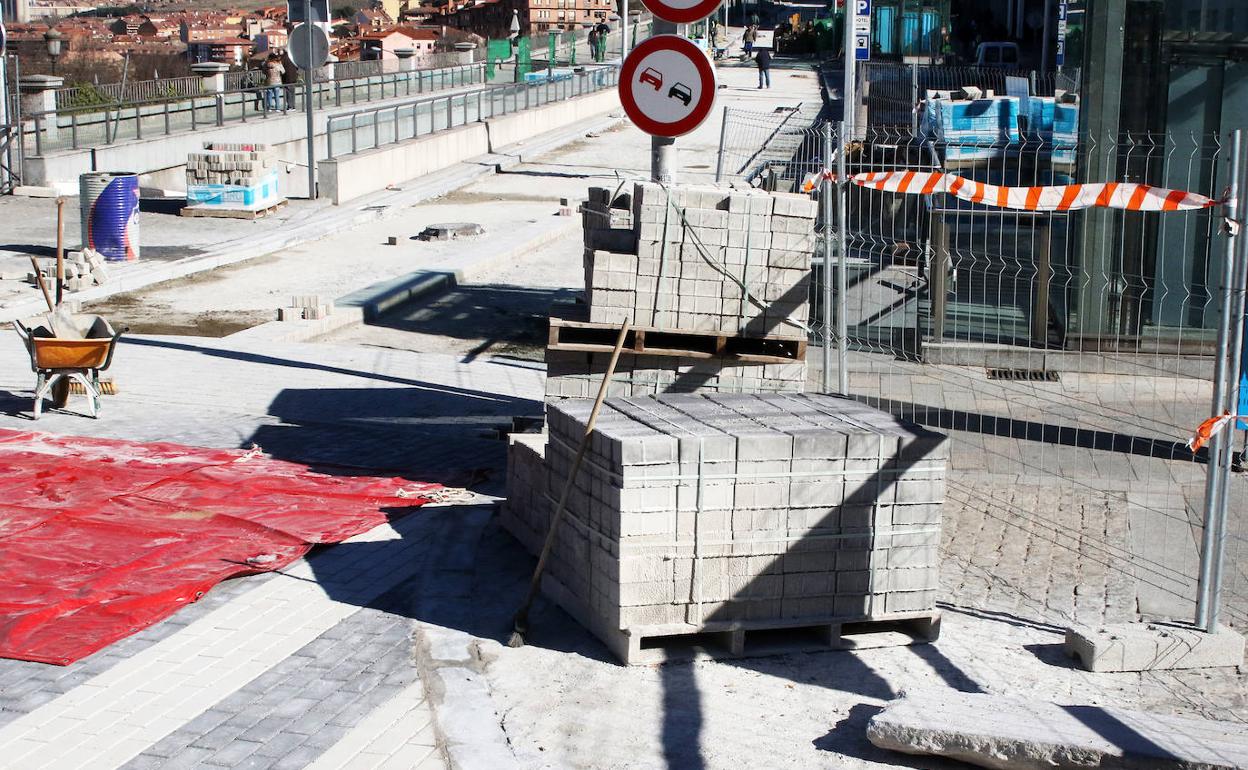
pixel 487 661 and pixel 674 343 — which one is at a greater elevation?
pixel 674 343

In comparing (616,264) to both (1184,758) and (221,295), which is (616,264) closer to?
(1184,758)

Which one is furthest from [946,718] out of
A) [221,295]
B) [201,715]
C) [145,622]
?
[221,295]

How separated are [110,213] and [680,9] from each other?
12.6 meters

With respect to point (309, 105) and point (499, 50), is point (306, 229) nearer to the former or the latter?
point (309, 105)

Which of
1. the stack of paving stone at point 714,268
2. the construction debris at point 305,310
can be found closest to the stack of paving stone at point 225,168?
the construction debris at point 305,310

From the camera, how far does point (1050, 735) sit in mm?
A: 5938

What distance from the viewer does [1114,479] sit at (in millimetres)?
10773

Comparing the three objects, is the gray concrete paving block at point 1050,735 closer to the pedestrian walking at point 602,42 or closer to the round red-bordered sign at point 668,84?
the round red-bordered sign at point 668,84

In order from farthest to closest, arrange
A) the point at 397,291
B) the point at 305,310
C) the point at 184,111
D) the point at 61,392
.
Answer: the point at 184,111 → the point at 397,291 → the point at 305,310 → the point at 61,392

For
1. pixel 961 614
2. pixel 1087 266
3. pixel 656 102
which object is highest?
pixel 656 102

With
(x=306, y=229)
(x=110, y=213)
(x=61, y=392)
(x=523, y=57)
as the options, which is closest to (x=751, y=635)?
(x=61, y=392)

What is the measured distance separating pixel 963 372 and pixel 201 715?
28.7ft

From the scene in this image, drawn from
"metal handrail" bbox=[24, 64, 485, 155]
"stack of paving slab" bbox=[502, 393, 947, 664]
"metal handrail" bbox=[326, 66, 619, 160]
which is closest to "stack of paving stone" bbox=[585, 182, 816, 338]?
"stack of paving slab" bbox=[502, 393, 947, 664]

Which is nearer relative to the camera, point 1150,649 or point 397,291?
point 1150,649
